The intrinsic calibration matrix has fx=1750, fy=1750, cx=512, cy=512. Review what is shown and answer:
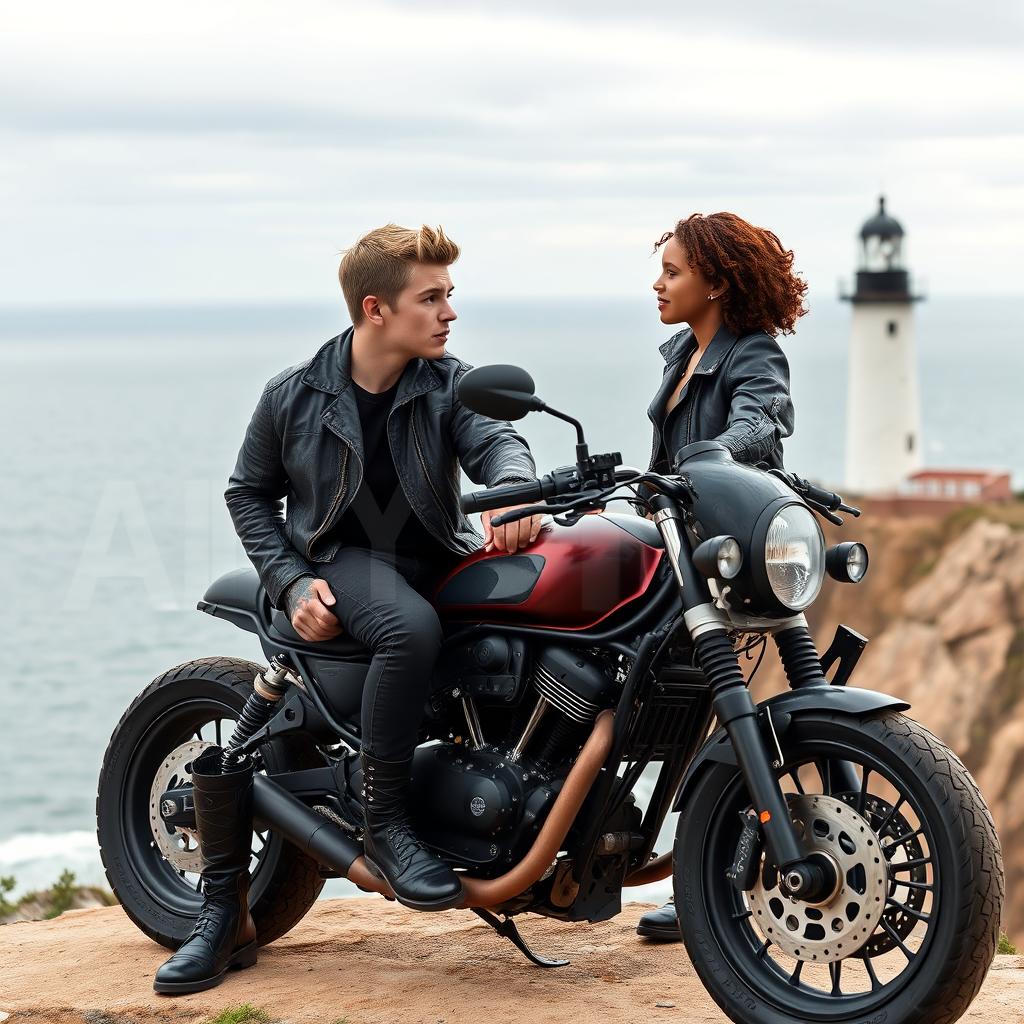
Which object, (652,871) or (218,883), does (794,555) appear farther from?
(218,883)

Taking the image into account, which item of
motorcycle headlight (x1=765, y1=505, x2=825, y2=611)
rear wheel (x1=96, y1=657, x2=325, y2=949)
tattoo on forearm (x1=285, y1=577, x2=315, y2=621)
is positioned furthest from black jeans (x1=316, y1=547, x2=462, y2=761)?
motorcycle headlight (x1=765, y1=505, x2=825, y2=611)

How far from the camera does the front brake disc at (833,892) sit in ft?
13.9

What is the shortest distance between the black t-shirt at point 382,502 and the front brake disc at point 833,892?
144cm

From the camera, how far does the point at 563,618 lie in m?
4.78

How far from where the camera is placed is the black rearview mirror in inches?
166

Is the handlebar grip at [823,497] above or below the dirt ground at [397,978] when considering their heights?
above

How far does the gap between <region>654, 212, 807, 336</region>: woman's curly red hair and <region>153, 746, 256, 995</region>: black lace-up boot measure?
207 cm

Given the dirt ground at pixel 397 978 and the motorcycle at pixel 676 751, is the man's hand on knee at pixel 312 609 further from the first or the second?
the dirt ground at pixel 397 978

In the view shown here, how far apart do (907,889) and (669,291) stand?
1907mm

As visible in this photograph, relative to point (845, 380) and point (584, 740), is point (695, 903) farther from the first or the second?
point (845, 380)

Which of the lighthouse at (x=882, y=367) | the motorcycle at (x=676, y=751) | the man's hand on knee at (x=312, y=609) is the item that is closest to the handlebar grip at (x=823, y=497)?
the motorcycle at (x=676, y=751)

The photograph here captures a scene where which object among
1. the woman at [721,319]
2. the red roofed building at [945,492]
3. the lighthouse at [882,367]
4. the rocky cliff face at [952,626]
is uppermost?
the lighthouse at [882,367]

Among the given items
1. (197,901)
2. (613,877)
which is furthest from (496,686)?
(197,901)

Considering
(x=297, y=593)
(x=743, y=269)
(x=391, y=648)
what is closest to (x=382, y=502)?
(x=297, y=593)
